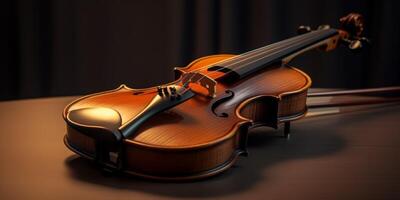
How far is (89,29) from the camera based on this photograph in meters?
2.03

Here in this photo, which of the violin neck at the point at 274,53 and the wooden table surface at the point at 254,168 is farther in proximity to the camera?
the violin neck at the point at 274,53

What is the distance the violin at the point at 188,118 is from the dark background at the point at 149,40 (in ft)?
2.98

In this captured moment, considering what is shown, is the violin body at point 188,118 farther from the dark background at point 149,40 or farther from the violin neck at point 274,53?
the dark background at point 149,40

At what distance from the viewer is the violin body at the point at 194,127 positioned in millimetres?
732

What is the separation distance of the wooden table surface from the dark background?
2.99 feet

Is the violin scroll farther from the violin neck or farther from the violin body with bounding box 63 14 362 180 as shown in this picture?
the violin body with bounding box 63 14 362 180

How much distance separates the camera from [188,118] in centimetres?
82

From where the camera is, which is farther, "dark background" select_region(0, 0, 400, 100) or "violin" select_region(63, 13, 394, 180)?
"dark background" select_region(0, 0, 400, 100)

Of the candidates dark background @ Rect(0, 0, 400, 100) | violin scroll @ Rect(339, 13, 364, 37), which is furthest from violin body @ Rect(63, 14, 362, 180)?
dark background @ Rect(0, 0, 400, 100)

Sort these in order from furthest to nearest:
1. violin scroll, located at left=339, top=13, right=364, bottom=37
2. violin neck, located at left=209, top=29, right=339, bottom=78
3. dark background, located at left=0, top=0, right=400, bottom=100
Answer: dark background, located at left=0, top=0, right=400, bottom=100 < violin scroll, located at left=339, top=13, right=364, bottom=37 < violin neck, located at left=209, top=29, right=339, bottom=78

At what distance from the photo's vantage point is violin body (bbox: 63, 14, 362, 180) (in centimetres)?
74

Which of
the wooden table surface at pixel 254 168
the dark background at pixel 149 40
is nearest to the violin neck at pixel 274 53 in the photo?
the wooden table surface at pixel 254 168

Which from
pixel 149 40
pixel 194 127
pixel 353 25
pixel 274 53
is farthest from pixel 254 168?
pixel 149 40

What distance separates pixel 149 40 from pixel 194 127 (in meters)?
1.29
